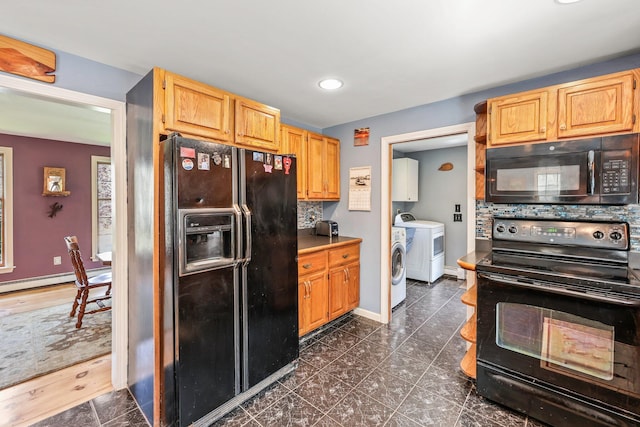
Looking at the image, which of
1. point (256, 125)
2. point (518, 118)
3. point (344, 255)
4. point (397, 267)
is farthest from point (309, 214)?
point (518, 118)

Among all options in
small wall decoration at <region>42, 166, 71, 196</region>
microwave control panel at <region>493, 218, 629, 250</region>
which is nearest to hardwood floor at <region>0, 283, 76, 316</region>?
small wall decoration at <region>42, 166, 71, 196</region>

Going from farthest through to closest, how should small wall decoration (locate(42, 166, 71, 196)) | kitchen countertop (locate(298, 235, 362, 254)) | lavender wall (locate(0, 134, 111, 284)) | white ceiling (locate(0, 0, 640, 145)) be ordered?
small wall decoration (locate(42, 166, 71, 196)), lavender wall (locate(0, 134, 111, 284)), kitchen countertop (locate(298, 235, 362, 254)), white ceiling (locate(0, 0, 640, 145))

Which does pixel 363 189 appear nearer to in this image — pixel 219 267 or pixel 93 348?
pixel 219 267

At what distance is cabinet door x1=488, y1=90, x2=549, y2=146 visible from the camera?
197cm

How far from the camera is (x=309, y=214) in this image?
11.7ft

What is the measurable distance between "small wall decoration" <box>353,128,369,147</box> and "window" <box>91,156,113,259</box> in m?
4.22

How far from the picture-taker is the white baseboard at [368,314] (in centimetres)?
321

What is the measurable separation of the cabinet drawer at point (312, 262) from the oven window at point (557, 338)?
1.50 metres

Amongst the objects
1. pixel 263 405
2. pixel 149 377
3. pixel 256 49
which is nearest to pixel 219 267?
pixel 149 377

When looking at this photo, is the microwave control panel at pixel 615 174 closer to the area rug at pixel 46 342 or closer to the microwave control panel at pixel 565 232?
the microwave control panel at pixel 565 232

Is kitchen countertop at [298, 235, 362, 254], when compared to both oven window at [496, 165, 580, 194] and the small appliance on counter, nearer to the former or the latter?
the small appliance on counter

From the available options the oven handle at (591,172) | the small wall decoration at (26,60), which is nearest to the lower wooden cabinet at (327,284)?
the oven handle at (591,172)

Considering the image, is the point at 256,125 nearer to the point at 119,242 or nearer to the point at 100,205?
the point at 119,242

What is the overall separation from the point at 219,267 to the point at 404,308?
2.67m
